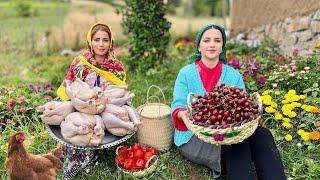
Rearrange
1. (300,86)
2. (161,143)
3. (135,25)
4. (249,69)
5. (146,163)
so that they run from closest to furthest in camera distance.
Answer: (146,163) < (161,143) < (300,86) < (249,69) < (135,25)

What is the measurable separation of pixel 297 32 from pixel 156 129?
340 centimetres

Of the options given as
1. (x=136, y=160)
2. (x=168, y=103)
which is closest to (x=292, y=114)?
(x=136, y=160)

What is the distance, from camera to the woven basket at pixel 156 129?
168 inches

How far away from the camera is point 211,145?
389 cm

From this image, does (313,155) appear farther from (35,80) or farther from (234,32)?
(234,32)

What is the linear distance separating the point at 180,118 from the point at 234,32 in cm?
592

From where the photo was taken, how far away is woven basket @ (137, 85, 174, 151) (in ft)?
14.0

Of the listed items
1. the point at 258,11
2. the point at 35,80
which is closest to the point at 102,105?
the point at 35,80

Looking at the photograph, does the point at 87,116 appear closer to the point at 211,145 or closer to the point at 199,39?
the point at 211,145

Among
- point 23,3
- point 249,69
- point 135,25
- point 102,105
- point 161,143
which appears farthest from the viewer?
point 23,3

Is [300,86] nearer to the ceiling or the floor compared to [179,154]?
nearer to the ceiling

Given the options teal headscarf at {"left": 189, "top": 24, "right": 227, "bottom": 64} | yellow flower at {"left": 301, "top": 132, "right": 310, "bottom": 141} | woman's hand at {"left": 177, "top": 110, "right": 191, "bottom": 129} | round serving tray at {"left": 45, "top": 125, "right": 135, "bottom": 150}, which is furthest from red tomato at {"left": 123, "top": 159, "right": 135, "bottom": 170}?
yellow flower at {"left": 301, "top": 132, "right": 310, "bottom": 141}

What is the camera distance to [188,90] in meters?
4.11

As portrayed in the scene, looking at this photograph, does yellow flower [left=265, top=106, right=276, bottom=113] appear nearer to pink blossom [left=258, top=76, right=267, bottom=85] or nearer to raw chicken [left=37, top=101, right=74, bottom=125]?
pink blossom [left=258, top=76, right=267, bottom=85]
